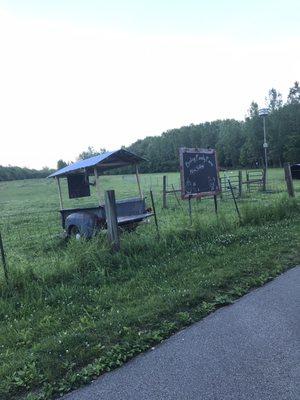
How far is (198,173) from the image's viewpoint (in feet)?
37.3

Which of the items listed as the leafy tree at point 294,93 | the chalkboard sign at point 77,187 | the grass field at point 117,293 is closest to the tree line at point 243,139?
the leafy tree at point 294,93

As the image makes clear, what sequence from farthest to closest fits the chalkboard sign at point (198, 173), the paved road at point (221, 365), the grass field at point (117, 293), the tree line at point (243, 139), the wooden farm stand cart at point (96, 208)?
the tree line at point (243, 139)
the wooden farm stand cart at point (96, 208)
the chalkboard sign at point (198, 173)
the grass field at point (117, 293)
the paved road at point (221, 365)

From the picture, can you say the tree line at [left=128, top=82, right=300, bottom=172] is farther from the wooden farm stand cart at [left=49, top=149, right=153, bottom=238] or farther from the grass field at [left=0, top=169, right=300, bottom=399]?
the grass field at [left=0, top=169, right=300, bottom=399]

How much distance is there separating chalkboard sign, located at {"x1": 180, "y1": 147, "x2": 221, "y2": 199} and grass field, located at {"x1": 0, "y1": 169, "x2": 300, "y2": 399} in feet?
3.85

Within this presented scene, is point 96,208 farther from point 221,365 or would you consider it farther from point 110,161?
point 221,365

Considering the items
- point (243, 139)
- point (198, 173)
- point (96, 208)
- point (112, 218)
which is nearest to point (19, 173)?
point (243, 139)

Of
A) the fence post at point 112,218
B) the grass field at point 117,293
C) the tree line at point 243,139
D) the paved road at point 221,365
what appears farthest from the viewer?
the tree line at point 243,139

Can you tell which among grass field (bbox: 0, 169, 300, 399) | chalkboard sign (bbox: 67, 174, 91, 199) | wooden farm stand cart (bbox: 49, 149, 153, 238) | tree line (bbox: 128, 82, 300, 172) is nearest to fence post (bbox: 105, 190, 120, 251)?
grass field (bbox: 0, 169, 300, 399)

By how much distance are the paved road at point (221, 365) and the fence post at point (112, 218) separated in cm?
299

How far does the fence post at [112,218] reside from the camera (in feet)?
25.1

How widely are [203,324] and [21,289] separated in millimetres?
2973

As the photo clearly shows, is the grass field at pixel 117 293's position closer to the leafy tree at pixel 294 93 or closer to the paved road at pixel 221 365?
the paved road at pixel 221 365

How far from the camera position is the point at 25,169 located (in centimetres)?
9981

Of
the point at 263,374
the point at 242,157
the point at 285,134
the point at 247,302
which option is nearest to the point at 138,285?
the point at 247,302
